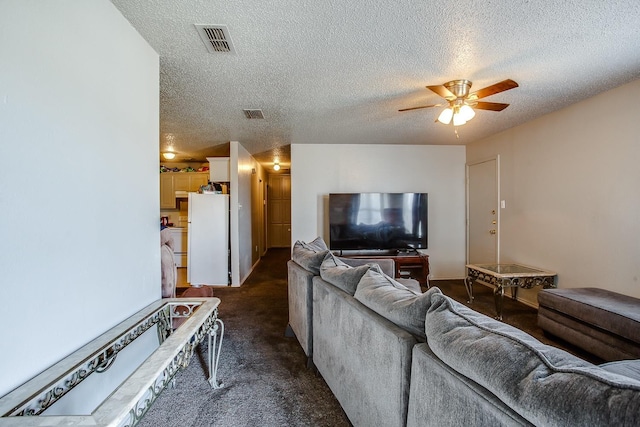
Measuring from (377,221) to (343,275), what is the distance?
10.4 ft

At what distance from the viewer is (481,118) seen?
366 centimetres

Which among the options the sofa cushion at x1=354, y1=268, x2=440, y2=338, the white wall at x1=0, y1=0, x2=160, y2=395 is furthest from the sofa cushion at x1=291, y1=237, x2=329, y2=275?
the white wall at x1=0, y1=0, x2=160, y2=395

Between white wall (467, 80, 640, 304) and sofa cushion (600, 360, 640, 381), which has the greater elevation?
white wall (467, 80, 640, 304)

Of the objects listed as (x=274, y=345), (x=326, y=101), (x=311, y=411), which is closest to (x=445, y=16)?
(x=326, y=101)

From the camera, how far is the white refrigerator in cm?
489

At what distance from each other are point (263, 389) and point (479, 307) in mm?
2887

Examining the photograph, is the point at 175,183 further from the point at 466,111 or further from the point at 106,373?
the point at 466,111

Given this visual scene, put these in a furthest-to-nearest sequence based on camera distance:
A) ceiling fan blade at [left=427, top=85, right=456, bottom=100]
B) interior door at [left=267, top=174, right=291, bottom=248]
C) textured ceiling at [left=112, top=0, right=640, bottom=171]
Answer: interior door at [left=267, top=174, right=291, bottom=248]
ceiling fan blade at [left=427, top=85, right=456, bottom=100]
textured ceiling at [left=112, top=0, right=640, bottom=171]

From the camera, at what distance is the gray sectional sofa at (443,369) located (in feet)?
1.97

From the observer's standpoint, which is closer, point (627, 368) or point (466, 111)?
point (627, 368)

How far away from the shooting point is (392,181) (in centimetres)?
514

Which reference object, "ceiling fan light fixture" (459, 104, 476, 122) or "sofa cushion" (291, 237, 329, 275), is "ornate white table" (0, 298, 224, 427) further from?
"ceiling fan light fixture" (459, 104, 476, 122)

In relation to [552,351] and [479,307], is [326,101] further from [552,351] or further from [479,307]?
[479,307]

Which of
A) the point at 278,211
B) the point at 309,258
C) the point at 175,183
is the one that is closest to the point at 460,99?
the point at 309,258
